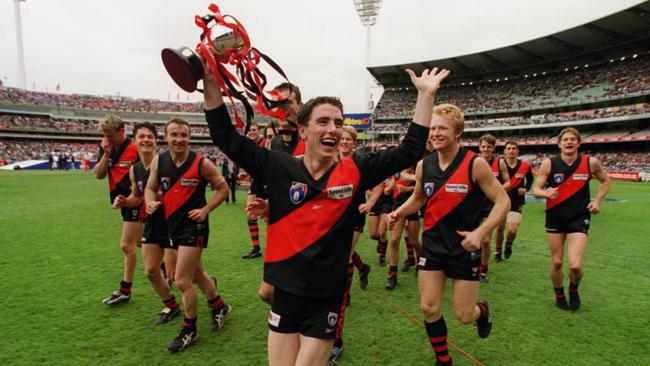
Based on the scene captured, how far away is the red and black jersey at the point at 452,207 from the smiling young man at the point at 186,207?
237 centimetres

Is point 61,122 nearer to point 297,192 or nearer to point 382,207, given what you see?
point 382,207

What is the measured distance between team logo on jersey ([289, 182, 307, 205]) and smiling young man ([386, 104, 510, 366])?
1.43 m

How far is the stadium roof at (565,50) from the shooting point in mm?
38500

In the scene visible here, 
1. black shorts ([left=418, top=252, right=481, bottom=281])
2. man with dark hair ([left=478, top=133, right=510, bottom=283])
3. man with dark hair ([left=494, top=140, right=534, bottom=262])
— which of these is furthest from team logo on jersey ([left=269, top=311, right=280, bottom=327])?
man with dark hair ([left=494, top=140, right=534, bottom=262])

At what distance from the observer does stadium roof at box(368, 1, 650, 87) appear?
126 ft

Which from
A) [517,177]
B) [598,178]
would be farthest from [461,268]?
[517,177]

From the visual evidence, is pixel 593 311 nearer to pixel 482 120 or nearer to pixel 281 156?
pixel 281 156

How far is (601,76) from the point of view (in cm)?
4659

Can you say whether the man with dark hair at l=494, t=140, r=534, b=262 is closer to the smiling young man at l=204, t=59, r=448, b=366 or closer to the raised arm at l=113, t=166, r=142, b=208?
the smiling young man at l=204, t=59, r=448, b=366

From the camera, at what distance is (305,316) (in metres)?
2.17

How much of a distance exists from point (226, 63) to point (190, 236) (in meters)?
2.34

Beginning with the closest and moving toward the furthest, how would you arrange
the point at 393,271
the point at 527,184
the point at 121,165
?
the point at 121,165, the point at 393,271, the point at 527,184

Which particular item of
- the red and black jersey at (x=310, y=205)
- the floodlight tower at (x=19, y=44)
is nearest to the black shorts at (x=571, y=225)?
the red and black jersey at (x=310, y=205)

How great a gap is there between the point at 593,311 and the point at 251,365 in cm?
451
